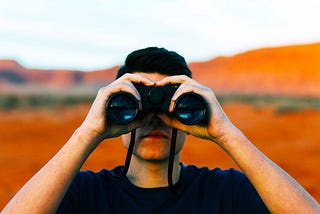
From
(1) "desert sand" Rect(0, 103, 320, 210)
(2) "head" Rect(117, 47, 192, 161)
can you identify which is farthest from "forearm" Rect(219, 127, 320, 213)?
(1) "desert sand" Rect(0, 103, 320, 210)

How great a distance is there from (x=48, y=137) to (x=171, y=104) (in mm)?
12250

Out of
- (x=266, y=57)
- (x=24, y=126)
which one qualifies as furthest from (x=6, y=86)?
(x=24, y=126)

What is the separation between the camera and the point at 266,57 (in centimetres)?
7331

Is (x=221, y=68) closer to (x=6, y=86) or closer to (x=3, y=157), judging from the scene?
(x=6, y=86)

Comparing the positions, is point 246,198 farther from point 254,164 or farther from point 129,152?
point 129,152

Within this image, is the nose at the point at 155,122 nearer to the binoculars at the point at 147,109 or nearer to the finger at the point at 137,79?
the binoculars at the point at 147,109

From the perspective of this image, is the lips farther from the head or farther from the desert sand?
the desert sand

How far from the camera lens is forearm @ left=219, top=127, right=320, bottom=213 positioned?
1.99 m

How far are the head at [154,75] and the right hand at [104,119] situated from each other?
7cm

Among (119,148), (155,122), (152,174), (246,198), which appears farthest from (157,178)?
(119,148)

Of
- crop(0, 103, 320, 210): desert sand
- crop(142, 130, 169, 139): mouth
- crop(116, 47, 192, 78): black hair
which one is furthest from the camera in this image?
crop(0, 103, 320, 210): desert sand

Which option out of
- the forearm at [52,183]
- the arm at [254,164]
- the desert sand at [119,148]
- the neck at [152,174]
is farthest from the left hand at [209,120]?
the desert sand at [119,148]

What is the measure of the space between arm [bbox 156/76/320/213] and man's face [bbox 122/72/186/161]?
0.04 m

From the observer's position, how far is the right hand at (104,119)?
6.89 feet
